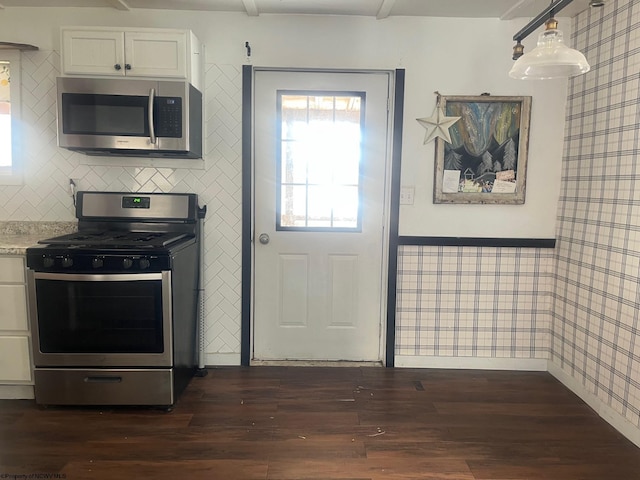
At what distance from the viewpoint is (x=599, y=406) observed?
2.42 metres

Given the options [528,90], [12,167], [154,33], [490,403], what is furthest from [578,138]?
[12,167]

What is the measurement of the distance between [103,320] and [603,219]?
9.36 ft

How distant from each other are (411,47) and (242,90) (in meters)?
1.15

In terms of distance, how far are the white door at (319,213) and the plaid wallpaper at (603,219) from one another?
1201mm

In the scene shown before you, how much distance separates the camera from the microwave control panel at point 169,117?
244 cm

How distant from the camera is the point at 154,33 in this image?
245 centimetres

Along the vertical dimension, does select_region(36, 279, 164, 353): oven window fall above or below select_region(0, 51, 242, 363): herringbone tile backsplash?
below

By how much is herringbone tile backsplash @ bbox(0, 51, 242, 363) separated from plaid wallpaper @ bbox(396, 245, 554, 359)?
1271 millimetres

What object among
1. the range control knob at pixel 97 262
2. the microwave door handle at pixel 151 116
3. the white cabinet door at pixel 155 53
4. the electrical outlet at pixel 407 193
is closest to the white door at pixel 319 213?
A: the electrical outlet at pixel 407 193

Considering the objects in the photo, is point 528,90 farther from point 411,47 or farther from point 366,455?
point 366,455

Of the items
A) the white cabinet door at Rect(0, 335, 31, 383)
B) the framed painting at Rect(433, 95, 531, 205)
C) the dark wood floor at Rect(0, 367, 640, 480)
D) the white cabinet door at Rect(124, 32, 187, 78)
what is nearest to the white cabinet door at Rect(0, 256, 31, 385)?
the white cabinet door at Rect(0, 335, 31, 383)

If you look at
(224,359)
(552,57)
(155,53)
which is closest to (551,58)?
(552,57)

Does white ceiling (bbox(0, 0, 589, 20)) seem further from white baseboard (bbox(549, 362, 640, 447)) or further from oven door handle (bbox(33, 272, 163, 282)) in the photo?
white baseboard (bbox(549, 362, 640, 447))

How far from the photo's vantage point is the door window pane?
2.87 m
